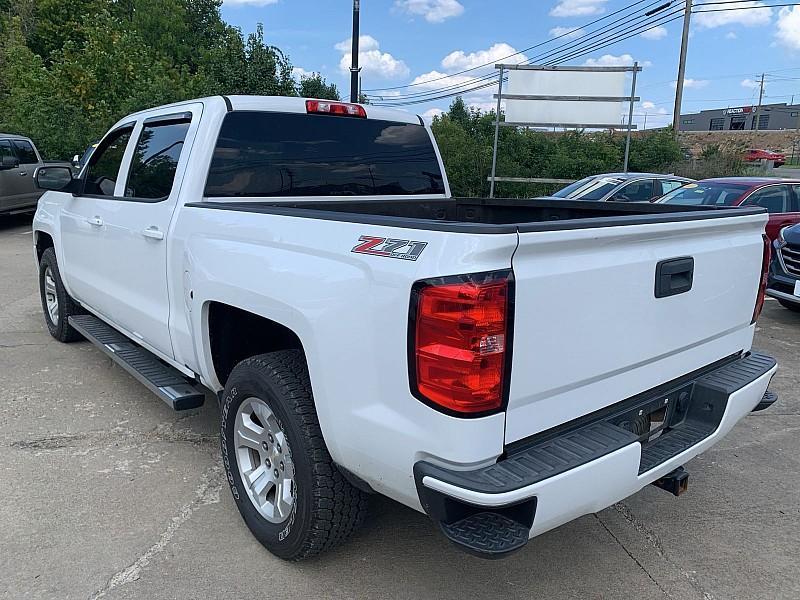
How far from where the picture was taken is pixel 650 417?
268 cm

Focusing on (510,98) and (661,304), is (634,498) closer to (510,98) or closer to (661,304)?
(661,304)

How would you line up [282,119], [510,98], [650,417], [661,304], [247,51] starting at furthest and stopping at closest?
[247,51]
[510,98]
[282,119]
[650,417]
[661,304]

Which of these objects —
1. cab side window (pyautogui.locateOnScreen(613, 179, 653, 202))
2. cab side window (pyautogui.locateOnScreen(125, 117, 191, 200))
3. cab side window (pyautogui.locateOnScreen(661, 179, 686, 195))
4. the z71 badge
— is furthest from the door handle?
cab side window (pyautogui.locateOnScreen(661, 179, 686, 195))

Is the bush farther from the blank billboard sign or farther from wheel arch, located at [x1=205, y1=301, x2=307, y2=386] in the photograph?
wheel arch, located at [x1=205, y1=301, x2=307, y2=386]

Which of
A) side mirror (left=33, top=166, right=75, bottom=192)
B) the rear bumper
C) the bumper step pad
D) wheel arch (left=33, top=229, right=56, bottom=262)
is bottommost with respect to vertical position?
the bumper step pad

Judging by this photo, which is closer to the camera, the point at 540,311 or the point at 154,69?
the point at 540,311

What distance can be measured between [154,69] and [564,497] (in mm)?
22763

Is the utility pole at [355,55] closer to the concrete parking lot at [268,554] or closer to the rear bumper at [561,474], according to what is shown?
the concrete parking lot at [268,554]

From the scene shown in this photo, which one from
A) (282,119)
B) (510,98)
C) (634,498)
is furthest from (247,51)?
(634,498)

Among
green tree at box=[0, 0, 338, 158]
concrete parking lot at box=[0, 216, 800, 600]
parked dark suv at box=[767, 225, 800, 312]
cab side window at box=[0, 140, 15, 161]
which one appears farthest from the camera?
green tree at box=[0, 0, 338, 158]

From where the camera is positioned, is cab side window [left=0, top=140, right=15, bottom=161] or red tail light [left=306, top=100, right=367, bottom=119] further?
cab side window [left=0, top=140, right=15, bottom=161]

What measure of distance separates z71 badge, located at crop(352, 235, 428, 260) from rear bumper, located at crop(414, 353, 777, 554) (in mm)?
672

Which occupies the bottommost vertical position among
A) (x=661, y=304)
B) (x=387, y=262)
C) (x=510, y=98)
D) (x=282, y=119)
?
(x=661, y=304)

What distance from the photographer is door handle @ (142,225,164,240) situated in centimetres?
343
